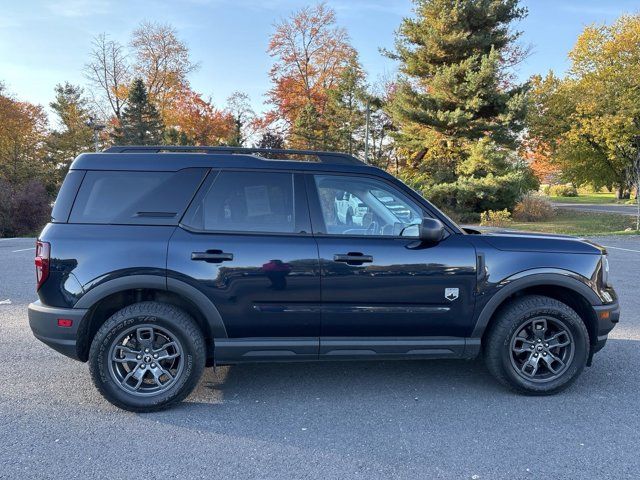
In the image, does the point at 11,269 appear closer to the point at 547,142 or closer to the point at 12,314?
the point at 12,314

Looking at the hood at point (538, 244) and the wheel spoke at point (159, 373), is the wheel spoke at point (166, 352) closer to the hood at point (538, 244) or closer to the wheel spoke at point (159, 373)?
the wheel spoke at point (159, 373)

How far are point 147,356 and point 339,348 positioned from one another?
4.75ft

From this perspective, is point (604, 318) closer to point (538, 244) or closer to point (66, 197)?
A: point (538, 244)

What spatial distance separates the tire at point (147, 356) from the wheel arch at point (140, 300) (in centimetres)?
8

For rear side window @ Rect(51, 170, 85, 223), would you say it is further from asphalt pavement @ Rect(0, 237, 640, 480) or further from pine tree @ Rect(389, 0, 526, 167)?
pine tree @ Rect(389, 0, 526, 167)

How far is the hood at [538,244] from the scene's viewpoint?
3.62 m

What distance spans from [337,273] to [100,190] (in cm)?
190

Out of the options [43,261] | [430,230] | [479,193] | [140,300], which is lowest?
[140,300]

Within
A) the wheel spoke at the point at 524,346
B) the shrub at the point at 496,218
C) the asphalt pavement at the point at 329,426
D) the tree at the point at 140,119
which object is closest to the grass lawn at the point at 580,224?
the shrub at the point at 496,218

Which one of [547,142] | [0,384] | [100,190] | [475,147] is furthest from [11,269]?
[547,142]

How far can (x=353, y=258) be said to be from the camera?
3.41 metres

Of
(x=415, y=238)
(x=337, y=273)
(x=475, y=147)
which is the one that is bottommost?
(x=337, y=273)

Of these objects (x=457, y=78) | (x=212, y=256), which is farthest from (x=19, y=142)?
(x=212, y=256)

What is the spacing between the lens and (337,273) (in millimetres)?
3404
